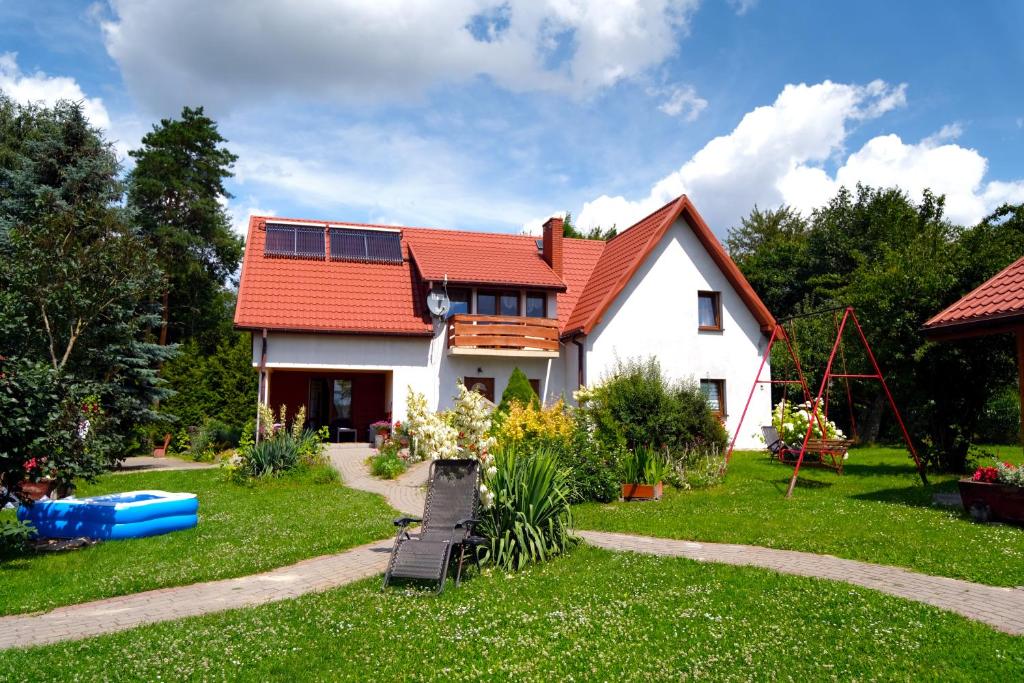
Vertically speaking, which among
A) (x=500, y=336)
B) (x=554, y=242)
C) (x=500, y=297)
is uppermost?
(x=554, y=242)

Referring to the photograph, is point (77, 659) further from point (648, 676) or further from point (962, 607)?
point (962, 607)

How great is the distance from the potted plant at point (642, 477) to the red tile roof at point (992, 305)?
509 centimetres

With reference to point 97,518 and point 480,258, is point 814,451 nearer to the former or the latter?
point 97,518

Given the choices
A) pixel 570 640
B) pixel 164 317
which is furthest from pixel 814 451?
pixel 164 317

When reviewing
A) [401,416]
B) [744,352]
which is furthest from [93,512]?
[744,352]

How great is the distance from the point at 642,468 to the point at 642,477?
163 mm

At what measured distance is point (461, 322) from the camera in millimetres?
21375

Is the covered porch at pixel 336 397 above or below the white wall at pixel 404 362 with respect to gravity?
below

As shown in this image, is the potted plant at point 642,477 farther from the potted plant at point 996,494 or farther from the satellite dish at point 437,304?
the satellite dish at point 437,304

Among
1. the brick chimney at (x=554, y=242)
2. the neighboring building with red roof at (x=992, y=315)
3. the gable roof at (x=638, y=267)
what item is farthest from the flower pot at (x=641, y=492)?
the brick chimney at (x=554, y=242)

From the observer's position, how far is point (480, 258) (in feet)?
78.0

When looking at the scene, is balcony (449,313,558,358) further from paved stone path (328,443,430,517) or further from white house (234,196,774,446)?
paved stone path (328,443,430,517)

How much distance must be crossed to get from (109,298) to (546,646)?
14041 millimetres

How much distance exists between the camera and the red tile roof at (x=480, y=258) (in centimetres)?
2180
